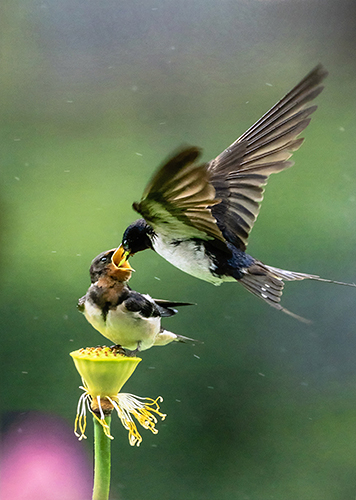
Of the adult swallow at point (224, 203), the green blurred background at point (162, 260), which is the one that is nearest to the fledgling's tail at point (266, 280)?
the adult swallow at point (224, 203)

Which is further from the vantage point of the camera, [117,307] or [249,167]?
[249,167]

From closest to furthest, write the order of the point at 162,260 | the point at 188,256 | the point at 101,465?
the point at 101,465
the point at 188,256
the point at 162,260

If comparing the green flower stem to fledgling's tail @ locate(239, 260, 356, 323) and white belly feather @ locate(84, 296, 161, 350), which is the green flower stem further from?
fledgling's tail @ locate(239, 260, 356, 323)

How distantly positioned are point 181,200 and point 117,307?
12 cm

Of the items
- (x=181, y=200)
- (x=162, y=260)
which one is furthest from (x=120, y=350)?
(x=162, y=260)

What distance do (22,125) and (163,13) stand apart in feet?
2.02

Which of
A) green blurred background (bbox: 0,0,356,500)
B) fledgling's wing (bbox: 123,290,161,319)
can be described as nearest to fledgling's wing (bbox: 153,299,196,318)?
fledgling's wing (bbox: 123,290,161,319)

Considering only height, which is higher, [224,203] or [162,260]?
[224,203]

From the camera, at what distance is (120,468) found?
64.9 inches

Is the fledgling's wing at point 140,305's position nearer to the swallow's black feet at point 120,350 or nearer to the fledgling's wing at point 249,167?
the swallow's black feet at point 120,350

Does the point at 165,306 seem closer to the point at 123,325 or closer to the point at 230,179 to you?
the point at 123,325

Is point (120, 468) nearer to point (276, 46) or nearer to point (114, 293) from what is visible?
point (114, 293)

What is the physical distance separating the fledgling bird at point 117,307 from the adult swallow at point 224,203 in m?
0.02

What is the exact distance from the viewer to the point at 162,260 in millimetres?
1489
